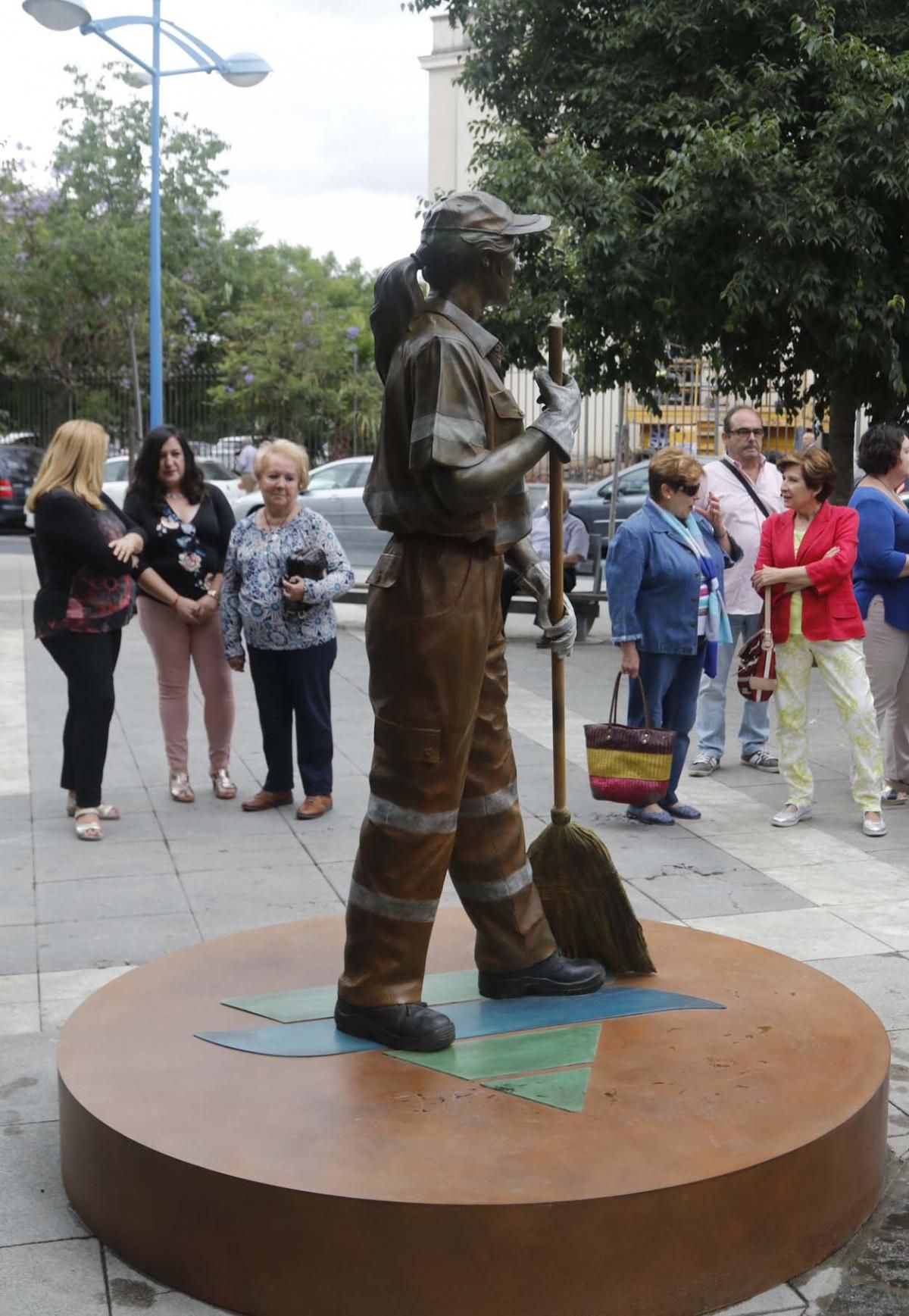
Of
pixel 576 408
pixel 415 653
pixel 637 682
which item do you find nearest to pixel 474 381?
pixel 576 408

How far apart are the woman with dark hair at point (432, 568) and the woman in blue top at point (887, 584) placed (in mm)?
3867

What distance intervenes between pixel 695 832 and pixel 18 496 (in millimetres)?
23219

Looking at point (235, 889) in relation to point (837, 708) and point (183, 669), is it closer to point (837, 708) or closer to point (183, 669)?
point (183, 669)

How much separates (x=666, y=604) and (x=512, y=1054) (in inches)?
144

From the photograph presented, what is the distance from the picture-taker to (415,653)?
3588 mm

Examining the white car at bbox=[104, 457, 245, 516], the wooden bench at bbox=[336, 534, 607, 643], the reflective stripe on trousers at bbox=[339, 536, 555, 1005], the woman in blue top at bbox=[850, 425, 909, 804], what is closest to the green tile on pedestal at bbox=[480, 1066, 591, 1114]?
the reflective stripe on trousers at bbox=[339, 536, 555, 1005]

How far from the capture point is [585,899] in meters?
4.20

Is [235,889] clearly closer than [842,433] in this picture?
Yes

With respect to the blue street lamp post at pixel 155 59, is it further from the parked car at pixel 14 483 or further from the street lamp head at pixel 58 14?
the parked car at pixel 14 483

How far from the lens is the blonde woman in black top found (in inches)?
263

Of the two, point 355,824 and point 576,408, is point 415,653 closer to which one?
point 576,408

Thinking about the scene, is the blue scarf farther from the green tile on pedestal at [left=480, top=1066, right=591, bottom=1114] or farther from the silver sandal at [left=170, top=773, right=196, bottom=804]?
the green tile on pedestal at [left=480, top=1066, right=591, bottom=1114]

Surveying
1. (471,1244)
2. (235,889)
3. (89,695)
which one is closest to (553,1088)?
(471,1244)

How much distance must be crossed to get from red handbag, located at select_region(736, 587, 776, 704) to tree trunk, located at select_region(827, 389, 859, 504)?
640 cm
